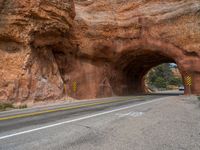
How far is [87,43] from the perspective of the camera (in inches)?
940

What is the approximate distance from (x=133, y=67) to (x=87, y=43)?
11.1 m

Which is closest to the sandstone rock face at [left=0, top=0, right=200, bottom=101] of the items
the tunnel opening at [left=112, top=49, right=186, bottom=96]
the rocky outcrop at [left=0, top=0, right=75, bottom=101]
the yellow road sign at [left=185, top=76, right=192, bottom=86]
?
the rocky outcrop at [left=0, top=0, right=75, bottom=101]

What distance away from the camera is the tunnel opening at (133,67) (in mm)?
26453

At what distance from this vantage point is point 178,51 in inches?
892

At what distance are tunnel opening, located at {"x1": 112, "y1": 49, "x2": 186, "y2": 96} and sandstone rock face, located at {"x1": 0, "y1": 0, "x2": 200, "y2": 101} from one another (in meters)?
0.17

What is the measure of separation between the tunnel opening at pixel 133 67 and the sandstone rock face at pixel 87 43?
17 centimetres

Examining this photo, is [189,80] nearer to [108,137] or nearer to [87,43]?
[87,43]

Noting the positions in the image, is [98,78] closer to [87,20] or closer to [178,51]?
[87,20]

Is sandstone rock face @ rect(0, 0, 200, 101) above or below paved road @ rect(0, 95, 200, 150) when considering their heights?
above

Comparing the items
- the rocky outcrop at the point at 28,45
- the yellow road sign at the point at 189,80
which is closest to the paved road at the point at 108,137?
the rocky outcrop at the point at 28,45

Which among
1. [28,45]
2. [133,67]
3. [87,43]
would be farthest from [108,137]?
[133,67]

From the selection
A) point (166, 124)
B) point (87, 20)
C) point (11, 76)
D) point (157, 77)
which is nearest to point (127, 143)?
point (166, 124)

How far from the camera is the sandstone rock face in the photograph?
16188 mm

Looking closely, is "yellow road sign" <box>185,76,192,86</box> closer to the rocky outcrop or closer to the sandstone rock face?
the sandstone rock face
